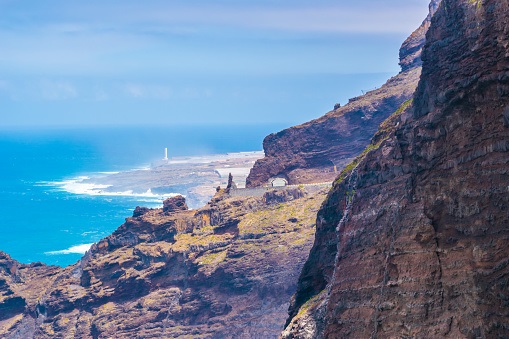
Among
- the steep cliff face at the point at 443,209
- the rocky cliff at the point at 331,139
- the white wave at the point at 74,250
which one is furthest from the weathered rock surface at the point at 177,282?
the white wave at the point at 74,250

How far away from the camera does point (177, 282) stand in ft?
314

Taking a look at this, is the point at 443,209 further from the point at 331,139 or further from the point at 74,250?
the point at 74,250

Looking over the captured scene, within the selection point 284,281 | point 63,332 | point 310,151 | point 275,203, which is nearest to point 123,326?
point 63,332

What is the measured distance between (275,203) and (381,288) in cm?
6230

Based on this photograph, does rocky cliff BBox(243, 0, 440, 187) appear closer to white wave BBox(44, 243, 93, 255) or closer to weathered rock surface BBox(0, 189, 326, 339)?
weathered rock surface BBox(0, 189, 326, 339)

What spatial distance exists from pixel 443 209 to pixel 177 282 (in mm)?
58106

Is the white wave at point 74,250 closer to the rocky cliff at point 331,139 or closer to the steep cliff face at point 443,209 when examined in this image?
the rocky cliff at point 331,139

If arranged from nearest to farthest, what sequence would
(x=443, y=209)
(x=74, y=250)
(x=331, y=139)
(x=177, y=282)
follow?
1. (x=443, y=209)
2. (x=177, y=282)
3. (x=331, y=139)
4. (x=74, y=250)

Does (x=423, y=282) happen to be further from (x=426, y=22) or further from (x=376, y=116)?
(x=426, y=22)

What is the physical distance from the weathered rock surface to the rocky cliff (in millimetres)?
14070

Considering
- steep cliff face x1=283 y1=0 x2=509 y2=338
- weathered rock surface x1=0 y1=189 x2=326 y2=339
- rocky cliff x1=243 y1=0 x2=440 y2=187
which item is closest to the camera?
steep cliff face x1=283 y1=0 x2=509 y2=338

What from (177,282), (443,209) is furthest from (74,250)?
(443,209)

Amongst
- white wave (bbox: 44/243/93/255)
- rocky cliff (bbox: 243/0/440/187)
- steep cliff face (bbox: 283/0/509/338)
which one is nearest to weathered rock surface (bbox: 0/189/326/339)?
rocky cliff (bbox: 243/0/440/187)

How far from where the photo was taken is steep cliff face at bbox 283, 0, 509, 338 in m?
38.2
